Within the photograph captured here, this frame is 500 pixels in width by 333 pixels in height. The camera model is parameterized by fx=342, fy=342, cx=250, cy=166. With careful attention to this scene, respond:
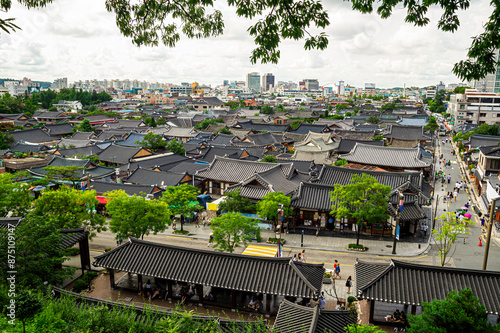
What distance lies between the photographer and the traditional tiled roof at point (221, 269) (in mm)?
18891

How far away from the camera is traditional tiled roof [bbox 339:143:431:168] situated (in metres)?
46.9

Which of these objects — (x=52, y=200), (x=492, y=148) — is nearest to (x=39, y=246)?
(x=52, y=200)

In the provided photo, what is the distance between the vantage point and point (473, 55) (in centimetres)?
991

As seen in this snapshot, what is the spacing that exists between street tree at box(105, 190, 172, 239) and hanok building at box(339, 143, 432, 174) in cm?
3198

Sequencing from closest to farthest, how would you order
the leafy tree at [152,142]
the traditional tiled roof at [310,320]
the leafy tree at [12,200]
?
the traditional tiled roof at [310,320] < the leafy tree at [12,200] < the leafy tree at [152,142]

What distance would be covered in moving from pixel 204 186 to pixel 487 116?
8731cm

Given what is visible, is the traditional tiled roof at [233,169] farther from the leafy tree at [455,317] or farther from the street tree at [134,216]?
the leafy tree at [455,317]

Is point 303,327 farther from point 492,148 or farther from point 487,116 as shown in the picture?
point 487,116

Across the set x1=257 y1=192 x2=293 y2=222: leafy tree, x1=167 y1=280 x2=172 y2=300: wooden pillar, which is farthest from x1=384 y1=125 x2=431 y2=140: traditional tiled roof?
x1=167 y1=280 x2=172 y2=300: wooden pillar

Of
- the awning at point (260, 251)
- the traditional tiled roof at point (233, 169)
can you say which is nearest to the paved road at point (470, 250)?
the awning at point (260, 251)

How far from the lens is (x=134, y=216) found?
26000 mm

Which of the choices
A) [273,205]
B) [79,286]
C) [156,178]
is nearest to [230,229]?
[273,205]

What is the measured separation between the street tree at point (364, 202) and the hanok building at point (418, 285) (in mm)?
8557

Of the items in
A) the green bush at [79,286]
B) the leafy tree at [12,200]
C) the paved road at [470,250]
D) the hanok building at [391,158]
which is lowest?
the green bush at [79,286]
